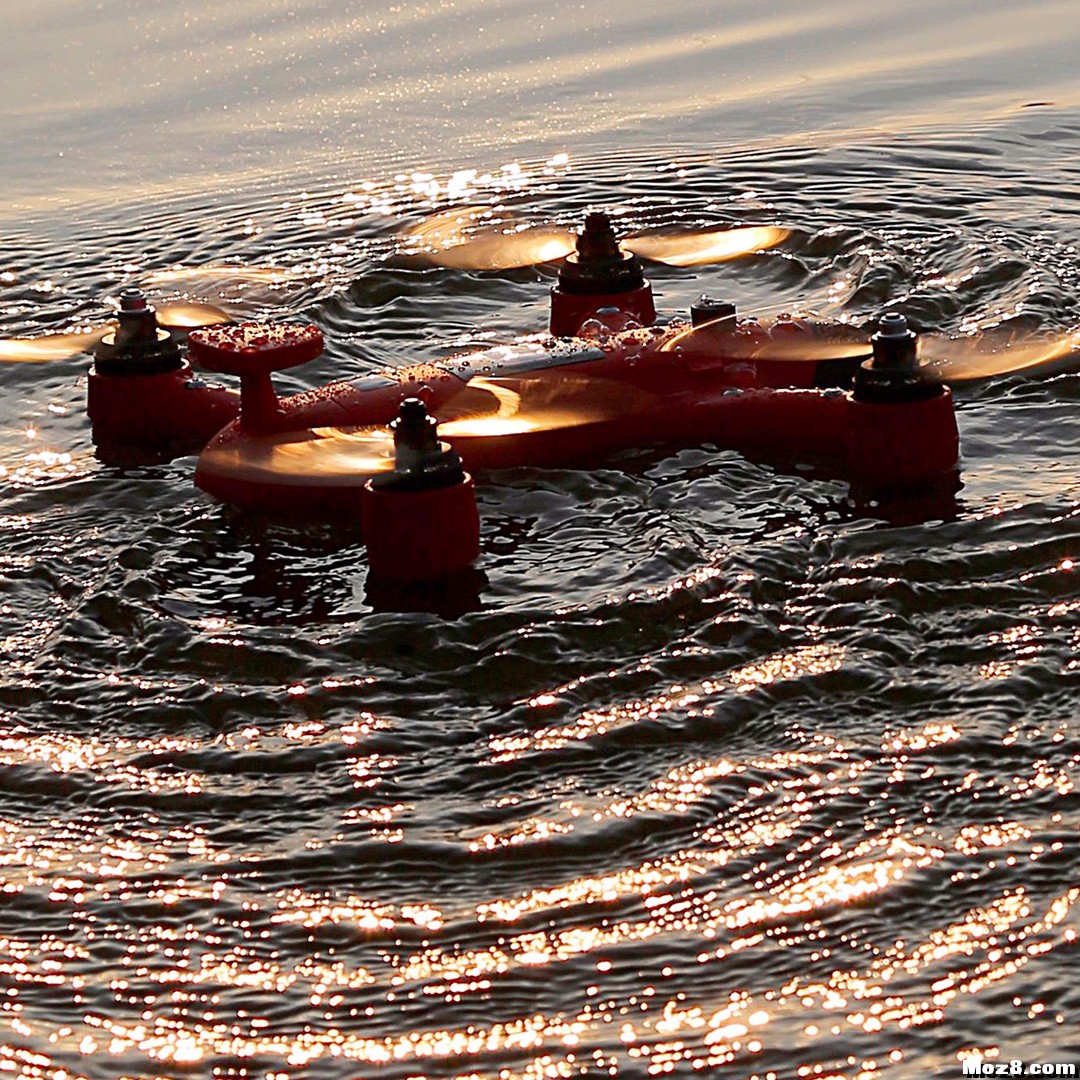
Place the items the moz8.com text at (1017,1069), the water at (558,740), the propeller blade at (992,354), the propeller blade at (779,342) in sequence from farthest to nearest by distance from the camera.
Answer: the propeller blade at (992,354), the propeller blade at (779,342), the water at (558,740), the moz8.com text at (1017,1069)

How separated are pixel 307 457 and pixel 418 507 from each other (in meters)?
1.09

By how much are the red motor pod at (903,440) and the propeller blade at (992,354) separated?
103 cm

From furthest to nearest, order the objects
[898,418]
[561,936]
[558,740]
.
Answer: [898,418] → [558,740] → [561,936]

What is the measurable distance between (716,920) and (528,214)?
27.8 ft

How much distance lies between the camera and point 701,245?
511 inches

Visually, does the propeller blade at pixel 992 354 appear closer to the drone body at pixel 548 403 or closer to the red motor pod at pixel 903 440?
the drone body at pixel 548 403

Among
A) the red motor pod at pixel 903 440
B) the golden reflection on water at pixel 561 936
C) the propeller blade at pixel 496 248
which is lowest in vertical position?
the golden reflection on water at pixel 561 936

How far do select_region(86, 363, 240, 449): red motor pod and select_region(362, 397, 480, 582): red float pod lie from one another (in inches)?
93.2

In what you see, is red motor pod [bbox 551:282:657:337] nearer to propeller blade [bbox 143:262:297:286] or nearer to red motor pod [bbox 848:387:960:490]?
propeller blade [bbox 143:262:297:286]

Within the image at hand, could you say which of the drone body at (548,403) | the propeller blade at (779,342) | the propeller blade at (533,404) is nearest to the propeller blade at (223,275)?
the drone body at (548,403)

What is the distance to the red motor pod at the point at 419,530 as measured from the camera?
27.8ft

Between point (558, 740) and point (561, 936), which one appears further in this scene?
point (558, 740)

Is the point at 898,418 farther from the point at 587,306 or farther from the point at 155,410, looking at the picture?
the point at 155,410

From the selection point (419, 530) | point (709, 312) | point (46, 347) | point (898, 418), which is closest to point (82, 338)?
point (46, 347)
